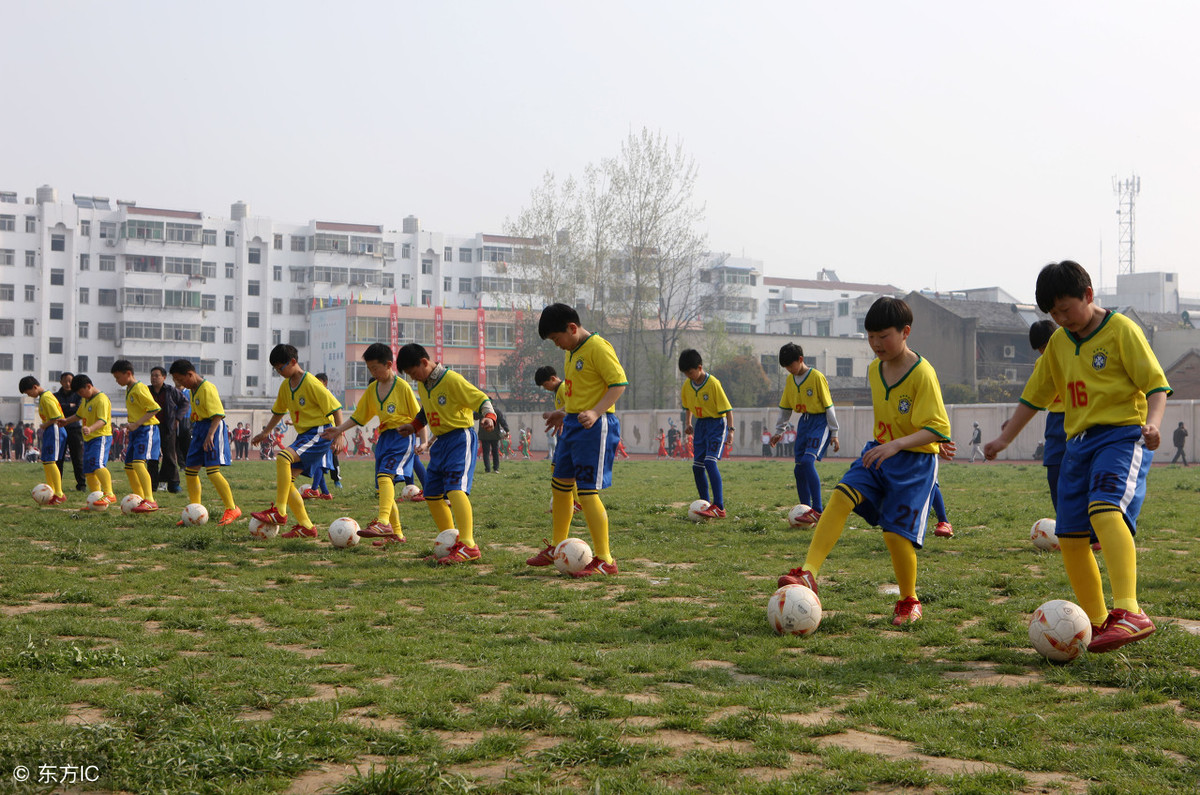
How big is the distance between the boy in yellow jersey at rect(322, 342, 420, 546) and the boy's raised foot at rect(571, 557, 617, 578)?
296 cm

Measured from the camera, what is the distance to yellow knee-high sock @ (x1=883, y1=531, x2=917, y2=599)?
6441 millimetres

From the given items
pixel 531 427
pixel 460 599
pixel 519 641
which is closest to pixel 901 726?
pixel 519 641

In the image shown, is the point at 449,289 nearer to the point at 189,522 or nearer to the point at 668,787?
→ the point at 189,522

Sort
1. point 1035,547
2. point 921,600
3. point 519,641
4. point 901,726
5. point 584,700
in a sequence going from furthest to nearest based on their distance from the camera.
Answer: point 1035,547 → point 921,600 → point 519,641 → point 584,700 → point 901,726

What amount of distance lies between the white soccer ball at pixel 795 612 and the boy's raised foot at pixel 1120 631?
1458 millimetres

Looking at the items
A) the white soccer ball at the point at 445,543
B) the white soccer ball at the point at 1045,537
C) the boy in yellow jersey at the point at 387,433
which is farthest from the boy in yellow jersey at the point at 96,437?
the white soccer ball at the point at 1045,537

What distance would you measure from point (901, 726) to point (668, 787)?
1199 mm

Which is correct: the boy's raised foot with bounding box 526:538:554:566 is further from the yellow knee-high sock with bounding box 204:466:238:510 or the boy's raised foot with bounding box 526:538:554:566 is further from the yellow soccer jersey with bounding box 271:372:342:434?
the yellow knee-high sock with bounding box 204:466:238:510

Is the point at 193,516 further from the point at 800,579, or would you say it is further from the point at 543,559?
the point at 800,579

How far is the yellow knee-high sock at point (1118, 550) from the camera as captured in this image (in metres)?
5.43

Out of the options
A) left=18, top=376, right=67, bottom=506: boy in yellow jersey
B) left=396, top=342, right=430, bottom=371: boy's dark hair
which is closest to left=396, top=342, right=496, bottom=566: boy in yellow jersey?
left=396, top=342, right=430, bottom=371: boy's dark hair

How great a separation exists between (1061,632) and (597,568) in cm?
414

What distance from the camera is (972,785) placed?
3555 millimetres

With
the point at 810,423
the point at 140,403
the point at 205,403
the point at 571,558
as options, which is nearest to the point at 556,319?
the point at 571,558
